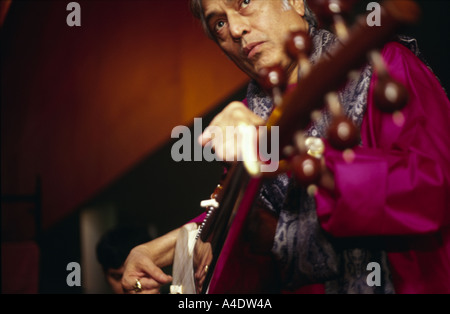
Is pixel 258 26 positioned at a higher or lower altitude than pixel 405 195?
higher

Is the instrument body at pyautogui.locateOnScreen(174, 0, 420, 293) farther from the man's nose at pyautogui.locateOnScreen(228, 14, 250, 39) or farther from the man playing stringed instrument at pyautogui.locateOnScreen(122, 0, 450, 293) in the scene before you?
the man's nose at pyautogui.locateOnScreen(228, 14, 250, 39)

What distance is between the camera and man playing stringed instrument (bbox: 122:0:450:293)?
30.6 inches

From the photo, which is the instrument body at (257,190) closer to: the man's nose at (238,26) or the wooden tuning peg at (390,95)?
the wooden tuning peg at (390,95)

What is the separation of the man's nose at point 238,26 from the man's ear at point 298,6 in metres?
0.20

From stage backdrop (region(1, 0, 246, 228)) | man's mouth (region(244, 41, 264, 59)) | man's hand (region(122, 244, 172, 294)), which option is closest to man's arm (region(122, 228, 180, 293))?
man's hand (region(122, 244, 172, 294))

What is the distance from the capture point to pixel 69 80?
3.30 m

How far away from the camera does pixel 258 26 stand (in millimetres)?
1211

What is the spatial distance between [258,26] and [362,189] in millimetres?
604

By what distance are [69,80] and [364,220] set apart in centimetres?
292

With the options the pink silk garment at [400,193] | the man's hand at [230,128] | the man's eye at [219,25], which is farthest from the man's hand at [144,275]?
the man's eye at [219,25]

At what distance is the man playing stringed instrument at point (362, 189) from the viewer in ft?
2.55

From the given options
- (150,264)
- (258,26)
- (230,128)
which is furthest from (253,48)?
(150,264)

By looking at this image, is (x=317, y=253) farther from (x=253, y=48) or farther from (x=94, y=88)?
(x=94, y=88)

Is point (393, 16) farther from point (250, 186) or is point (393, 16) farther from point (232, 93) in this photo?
point (232, 93)
